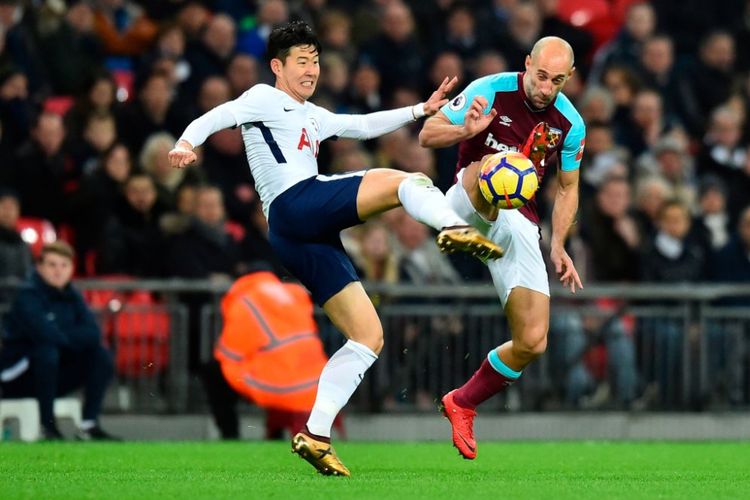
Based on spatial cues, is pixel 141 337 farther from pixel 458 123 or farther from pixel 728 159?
pixel 728 159

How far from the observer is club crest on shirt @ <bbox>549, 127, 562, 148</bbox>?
32.2ft

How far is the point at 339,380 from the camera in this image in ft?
29.2

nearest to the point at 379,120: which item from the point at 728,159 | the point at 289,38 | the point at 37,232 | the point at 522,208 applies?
the point at 289,38

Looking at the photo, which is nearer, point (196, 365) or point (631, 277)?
point (196, 365)

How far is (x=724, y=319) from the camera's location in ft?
49.3

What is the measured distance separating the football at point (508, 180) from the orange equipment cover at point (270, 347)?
4.29 meters

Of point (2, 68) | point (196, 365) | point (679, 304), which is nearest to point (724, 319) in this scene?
point (679, 304)

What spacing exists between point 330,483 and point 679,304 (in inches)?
285

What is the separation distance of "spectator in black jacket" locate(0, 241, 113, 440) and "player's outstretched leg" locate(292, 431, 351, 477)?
483 cm

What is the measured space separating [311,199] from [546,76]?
5.56 feet

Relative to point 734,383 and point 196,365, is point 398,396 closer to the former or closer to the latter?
point 196,365

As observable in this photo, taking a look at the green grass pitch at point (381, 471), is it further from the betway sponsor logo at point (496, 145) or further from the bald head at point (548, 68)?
the bald head at point (548, 68)

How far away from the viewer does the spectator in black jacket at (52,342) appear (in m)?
13.2

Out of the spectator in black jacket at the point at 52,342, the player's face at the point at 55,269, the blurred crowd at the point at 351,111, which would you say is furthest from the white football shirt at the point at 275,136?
the blurred crowd at the point at 351,111
